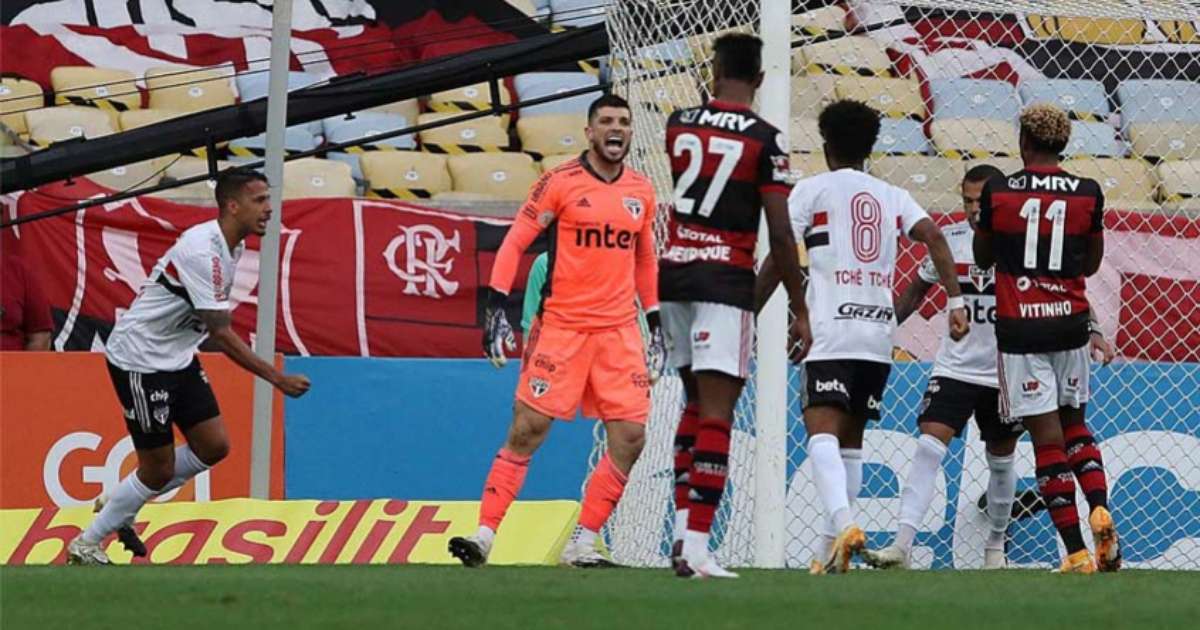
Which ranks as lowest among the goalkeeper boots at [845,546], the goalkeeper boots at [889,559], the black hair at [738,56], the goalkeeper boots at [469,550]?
the goalkeeper boots at [889,559]

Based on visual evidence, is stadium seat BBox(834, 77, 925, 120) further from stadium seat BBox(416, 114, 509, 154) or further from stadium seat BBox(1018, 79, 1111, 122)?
stadium seat BBox(416, 114, 509, 154)

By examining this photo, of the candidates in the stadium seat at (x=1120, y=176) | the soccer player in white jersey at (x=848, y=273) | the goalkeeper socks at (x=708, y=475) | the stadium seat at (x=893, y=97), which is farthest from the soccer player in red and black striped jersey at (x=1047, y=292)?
the stadium seat at (x=1120, y=176)

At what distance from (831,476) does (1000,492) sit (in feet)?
8.19

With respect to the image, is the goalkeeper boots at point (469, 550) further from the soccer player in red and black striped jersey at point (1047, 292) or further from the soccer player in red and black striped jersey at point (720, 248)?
the soccer player in red and black striped jersey at point (1047, 292)

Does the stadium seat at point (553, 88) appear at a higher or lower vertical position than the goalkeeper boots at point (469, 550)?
higher

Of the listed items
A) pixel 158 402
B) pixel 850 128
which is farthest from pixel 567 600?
pixel 158 402

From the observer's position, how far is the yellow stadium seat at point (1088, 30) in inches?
548

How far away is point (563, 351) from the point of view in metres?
8.99

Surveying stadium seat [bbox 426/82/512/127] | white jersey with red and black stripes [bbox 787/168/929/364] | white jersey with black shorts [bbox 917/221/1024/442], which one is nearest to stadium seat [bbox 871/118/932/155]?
white jersey with black shorts [bbox 917/221/1024/442]

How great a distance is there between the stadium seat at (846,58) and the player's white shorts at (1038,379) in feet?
12.4

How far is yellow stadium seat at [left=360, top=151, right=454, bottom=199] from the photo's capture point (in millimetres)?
15922

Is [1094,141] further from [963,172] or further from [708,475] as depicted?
[708,475]

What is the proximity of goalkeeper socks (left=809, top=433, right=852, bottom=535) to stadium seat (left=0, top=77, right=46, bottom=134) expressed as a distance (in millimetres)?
9359

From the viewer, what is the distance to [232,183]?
1002 cm
